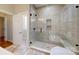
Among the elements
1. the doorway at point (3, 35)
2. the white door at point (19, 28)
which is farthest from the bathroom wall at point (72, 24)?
the doorway at point (3, 35)

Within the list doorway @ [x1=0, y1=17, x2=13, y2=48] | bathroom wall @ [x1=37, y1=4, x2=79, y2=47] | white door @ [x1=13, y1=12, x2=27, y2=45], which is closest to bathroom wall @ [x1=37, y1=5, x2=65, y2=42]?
bathroom wall @ [x1=37, y1=4, x2=79, y2=47]

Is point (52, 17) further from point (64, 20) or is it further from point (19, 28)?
point (19, 28)

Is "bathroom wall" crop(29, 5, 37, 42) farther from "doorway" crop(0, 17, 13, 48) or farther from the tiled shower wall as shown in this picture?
"doorway" crop(0, 17, 13, 48)

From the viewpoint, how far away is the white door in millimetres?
1332

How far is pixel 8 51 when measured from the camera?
123 centimetres

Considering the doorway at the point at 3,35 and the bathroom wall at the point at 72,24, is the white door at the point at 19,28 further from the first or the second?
the bathroom wall at the point at 72,24

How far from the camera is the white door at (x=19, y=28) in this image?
1.33m

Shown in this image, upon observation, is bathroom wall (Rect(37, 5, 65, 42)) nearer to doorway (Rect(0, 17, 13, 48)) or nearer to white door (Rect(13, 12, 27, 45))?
white door (Rect(13, 12, 27, 45))

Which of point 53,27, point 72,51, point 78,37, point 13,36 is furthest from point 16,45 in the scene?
point 78,37

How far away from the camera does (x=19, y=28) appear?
134cm

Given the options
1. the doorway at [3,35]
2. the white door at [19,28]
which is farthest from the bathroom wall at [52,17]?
the doorway at [3,35]

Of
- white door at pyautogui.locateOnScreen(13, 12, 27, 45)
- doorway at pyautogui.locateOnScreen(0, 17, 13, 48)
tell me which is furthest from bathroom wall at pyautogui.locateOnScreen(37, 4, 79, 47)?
doorway at pyautogui.locateOnScreen(0, 17, 13, 48)

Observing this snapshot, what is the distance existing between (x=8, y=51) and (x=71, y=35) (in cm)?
89

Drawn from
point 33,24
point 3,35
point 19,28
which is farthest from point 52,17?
point 3,35
